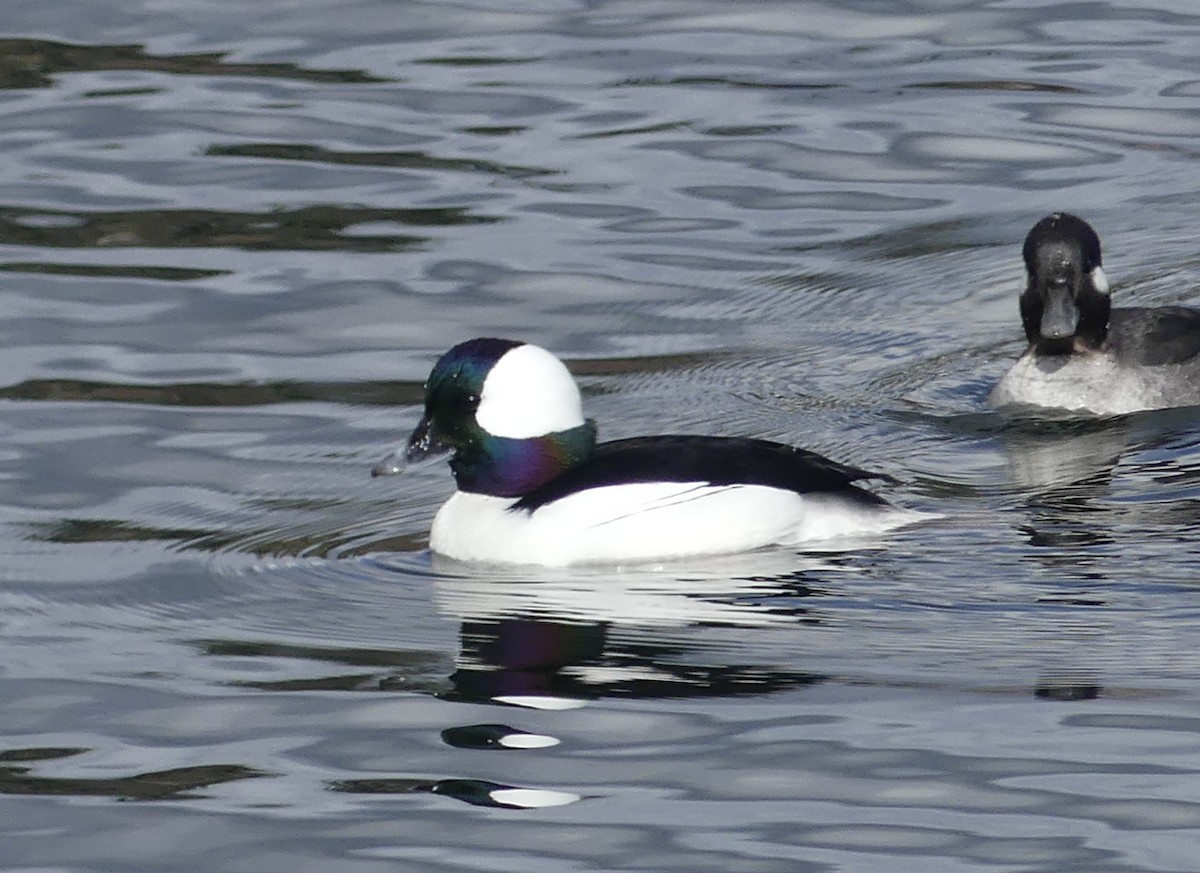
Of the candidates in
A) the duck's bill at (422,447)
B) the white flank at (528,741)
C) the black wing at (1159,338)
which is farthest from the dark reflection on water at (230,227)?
the white flank at (528,741)

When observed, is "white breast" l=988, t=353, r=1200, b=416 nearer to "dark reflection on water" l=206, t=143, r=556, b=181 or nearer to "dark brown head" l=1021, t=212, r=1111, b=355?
"dark brown head" l=1021, t=212, r=1111, b=355

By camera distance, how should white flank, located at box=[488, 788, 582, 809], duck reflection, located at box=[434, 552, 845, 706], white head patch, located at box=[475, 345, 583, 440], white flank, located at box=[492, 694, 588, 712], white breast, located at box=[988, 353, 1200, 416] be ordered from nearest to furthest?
white flank, located at box=[488, 788, 582, 809]
white flank, located at box=[492, 694, 588, 712]
duck reflection, located at box=[434, 552, 845, 706]
white head patch, located at box=[475, 345, 583, 440]
white breast, located at box=[988, 353, 1200, 416]

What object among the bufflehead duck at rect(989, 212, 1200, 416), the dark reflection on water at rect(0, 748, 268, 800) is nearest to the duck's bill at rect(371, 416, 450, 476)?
the dark reflection on water at rect(0, 748, 268, 800)

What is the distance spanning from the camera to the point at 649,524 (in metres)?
9.35

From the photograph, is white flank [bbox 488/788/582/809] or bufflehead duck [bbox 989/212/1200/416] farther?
bufflehead duck [bbox 989/212/1200/416]

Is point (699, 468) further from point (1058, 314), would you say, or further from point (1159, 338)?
point (1159, 338)

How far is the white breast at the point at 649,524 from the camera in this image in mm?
9328

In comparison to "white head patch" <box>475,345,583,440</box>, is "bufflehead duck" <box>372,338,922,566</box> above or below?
below

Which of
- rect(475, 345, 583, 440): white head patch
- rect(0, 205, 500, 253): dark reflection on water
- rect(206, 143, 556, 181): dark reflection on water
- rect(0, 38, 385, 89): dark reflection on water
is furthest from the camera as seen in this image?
rect(0, 38, 385, 89): dark reflection on water

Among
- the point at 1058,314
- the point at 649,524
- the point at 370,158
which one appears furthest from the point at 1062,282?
the point at 370,158

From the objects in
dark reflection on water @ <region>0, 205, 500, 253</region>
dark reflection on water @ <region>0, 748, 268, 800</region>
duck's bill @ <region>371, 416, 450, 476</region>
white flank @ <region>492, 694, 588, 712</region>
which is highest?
dark reflection on water @ <region>0, 205, 500, 253</region>

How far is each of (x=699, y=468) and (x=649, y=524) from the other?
282 millimetres

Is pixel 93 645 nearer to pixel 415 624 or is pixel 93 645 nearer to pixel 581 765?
pixel 415 624

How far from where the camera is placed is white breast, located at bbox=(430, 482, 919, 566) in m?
9.33
